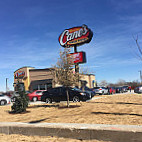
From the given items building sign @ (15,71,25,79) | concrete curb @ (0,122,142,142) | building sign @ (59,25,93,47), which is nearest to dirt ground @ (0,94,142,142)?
concrete curb @ (0,122,142,142)

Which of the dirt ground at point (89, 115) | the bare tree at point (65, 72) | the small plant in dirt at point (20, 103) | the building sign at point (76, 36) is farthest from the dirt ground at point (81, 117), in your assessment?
the building sign at point (76, 36)

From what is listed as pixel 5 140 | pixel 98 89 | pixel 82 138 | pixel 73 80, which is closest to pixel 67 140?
pixel 82 138

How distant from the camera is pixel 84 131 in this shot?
463 centimetres

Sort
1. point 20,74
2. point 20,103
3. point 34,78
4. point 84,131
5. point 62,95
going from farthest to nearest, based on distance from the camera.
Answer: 1. point 20,74
2. point 34,78
3. point 62,95
4. point 20,103
5. point 84,131

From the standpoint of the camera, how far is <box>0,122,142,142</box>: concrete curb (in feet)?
13.7

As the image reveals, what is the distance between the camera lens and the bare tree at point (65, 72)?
10.7m

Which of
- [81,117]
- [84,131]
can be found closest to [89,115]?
[81,117]

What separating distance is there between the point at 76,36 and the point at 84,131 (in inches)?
971

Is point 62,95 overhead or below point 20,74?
below

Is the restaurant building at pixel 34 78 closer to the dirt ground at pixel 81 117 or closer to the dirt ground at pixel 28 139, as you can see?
the dirt ground at pixel 81 117

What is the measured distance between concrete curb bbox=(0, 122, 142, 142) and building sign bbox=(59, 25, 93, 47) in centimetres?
2292

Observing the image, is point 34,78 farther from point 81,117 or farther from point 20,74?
point 81,117

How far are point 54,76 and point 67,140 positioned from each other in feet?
22.7

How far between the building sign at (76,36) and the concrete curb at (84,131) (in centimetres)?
2292
